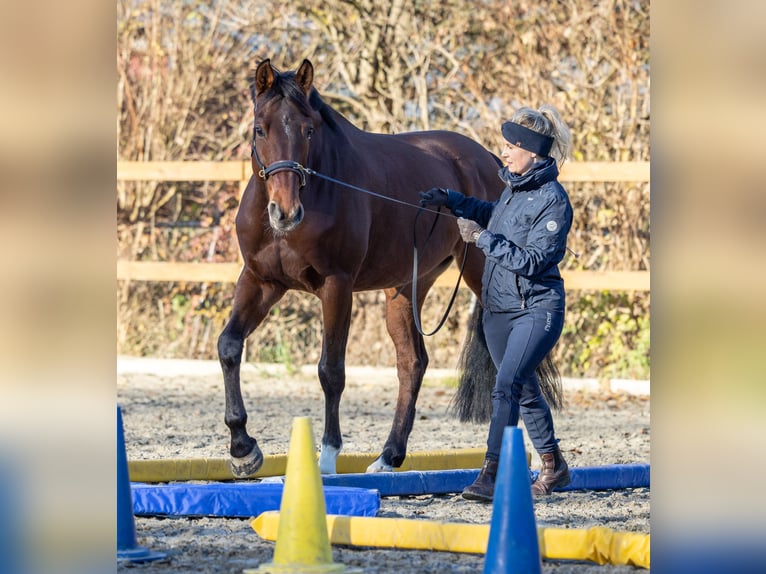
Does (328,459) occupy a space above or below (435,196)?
below

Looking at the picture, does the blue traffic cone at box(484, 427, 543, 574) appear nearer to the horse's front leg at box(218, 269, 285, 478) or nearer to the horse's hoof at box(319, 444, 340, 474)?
the horse's front leg at box(218, 269, 285, 478)

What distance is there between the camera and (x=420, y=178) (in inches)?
301

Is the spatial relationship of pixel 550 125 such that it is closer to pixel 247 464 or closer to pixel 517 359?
pixel 517 359

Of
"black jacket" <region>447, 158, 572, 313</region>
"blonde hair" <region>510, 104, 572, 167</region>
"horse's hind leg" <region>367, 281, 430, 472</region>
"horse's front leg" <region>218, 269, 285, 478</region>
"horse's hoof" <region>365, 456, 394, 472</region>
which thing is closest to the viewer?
"black jacket" <region>447, 158, 572, 313</region>

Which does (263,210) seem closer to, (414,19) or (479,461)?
(479,461)

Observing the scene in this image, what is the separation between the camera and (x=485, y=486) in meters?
5.62

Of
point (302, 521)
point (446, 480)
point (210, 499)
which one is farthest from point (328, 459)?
point (302, 521)

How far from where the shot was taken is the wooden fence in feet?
37.6

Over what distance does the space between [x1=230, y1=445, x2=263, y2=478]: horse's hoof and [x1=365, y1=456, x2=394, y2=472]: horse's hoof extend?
835 millimetres

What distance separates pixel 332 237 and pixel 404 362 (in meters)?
1.40

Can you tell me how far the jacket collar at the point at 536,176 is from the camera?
18.4ft

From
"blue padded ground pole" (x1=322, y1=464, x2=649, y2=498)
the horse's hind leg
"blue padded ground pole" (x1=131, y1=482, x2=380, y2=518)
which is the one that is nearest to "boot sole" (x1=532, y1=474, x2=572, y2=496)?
"blue padded ground pole" (x1=322, y1=464, x2=649, y2=498)
